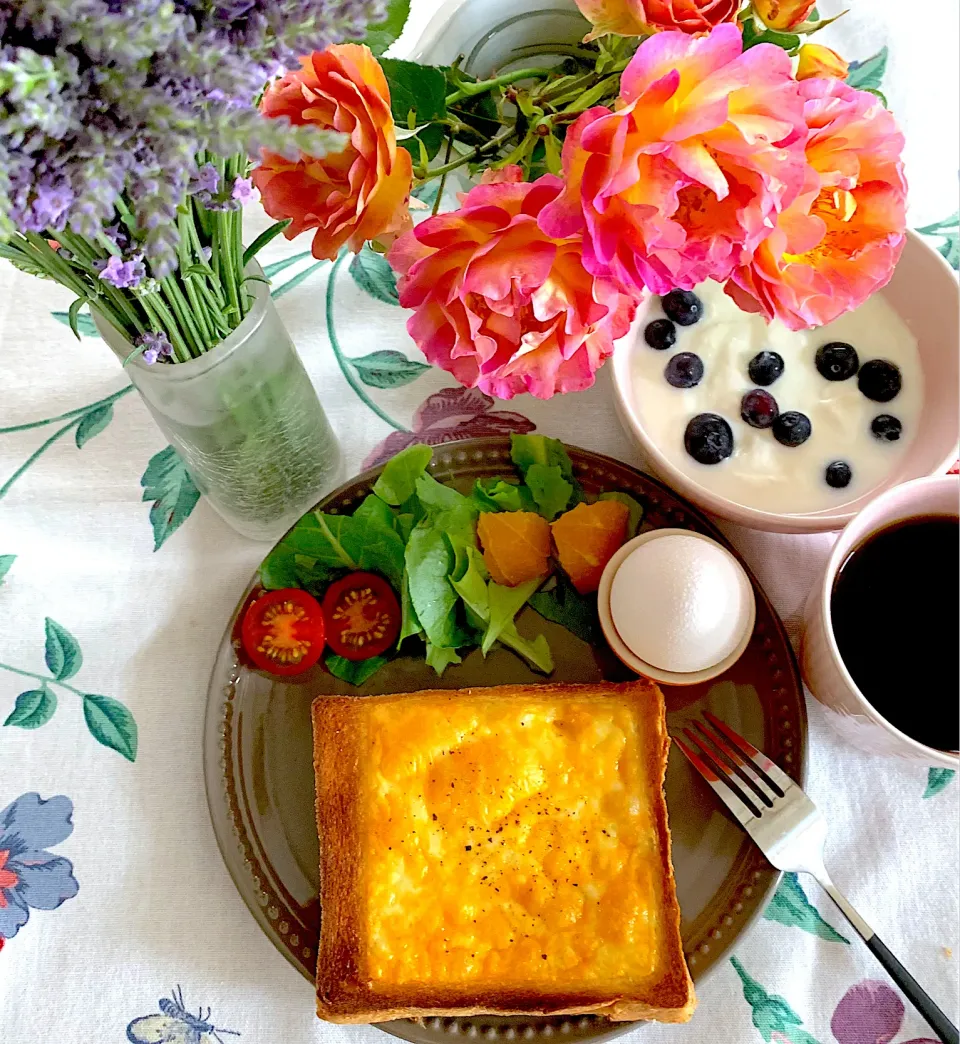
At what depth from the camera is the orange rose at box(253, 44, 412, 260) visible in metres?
0.56

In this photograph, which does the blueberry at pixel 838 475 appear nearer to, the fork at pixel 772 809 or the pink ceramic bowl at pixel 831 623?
the pink ceramic bowl at pixel 831 623

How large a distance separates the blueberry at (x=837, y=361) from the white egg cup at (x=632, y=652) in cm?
20

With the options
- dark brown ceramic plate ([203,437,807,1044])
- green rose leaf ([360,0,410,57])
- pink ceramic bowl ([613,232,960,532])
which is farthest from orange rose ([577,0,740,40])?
dark brown ceramic plate ([203,437,807,1044])

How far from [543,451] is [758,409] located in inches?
8.4

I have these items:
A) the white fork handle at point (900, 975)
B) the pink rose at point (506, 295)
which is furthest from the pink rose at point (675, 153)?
the white fork handle at point (900, 975)

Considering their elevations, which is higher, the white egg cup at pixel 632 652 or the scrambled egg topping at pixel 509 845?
the white egg cup at pixel 632 652

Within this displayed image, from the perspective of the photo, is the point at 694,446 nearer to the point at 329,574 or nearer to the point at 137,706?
the point at 329,574

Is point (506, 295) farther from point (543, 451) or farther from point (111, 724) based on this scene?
point (111, 724)

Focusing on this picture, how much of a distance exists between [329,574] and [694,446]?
15.0 inches

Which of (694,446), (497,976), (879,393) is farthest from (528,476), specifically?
(497,976)

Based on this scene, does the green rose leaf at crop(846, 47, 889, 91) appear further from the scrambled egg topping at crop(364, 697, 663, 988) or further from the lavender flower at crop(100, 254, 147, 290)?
the lavender flower at crop(100, 254, 147, 290)

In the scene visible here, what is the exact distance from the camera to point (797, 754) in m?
0.84

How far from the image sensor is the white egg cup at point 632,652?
2.73ft

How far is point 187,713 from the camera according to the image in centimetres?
91
